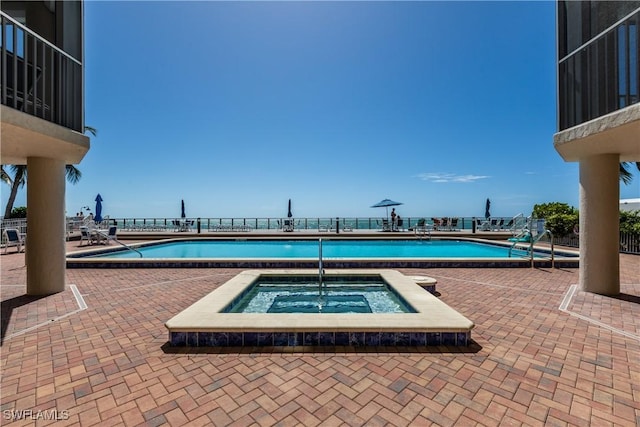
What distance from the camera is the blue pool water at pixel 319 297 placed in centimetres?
487

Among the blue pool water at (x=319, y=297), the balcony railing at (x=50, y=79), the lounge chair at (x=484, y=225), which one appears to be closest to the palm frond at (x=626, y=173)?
the lounge chair at (x=484, y=225)

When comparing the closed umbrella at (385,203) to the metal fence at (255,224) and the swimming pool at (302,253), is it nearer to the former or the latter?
the metal fence at (255,224)

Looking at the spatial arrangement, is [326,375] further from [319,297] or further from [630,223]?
[630,223]

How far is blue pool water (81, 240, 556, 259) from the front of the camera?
1173 cm

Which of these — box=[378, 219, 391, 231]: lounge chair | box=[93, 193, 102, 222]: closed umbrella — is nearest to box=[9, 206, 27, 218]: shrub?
box=[93, 193, 102, 222]: closed umbrella

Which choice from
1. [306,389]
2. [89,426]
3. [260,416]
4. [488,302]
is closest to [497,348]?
[488,302]

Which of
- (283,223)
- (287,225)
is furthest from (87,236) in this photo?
(287,225)

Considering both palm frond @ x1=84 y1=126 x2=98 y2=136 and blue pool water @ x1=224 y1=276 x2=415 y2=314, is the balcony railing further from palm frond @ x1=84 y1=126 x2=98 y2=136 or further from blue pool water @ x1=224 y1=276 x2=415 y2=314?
palm frond @ x1=84 y1=126 x2=98 y2=136

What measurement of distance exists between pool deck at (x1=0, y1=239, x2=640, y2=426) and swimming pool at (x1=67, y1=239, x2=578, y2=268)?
345 centimetres

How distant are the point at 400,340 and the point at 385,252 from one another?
31.0ft

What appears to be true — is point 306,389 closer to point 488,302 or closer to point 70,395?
point 70,395

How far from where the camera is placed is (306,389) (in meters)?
2.41

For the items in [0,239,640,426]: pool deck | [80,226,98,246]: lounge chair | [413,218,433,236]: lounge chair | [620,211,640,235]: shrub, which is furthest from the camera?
[413,218,433,236]: lounge chair

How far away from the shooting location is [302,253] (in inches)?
478
